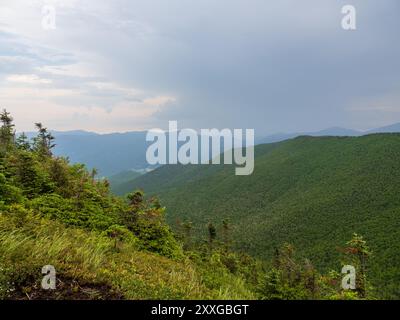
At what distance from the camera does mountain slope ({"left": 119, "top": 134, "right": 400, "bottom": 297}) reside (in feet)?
292

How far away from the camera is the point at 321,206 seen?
13612 centimetres

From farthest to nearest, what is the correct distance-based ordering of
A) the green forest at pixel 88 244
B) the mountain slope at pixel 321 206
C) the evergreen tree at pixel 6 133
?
the mountain slope at pixel 321 206, the evergreen tree at pixel 6 133, the green forest at pixel 88 244

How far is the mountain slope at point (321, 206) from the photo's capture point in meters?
88.9

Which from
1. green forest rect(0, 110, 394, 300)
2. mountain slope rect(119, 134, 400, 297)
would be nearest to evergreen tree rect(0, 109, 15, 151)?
green forest rect(0, 110, 394, 300)

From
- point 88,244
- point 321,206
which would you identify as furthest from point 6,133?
point 321,206

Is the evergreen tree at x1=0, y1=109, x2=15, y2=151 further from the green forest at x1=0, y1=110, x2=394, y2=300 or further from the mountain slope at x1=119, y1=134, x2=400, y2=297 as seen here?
the mountain slope at x1=119, y1=134, x2=400, y2=297

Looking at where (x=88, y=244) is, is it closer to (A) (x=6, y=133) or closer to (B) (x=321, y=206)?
(A) (x=6, y=133)

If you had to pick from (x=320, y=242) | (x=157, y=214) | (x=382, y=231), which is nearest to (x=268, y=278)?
(x=157, y=214)

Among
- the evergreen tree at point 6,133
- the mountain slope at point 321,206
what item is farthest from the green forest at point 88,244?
the mountain slope at point 321,206

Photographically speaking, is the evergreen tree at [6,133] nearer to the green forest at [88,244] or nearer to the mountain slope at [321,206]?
the green forest at [88,244]
